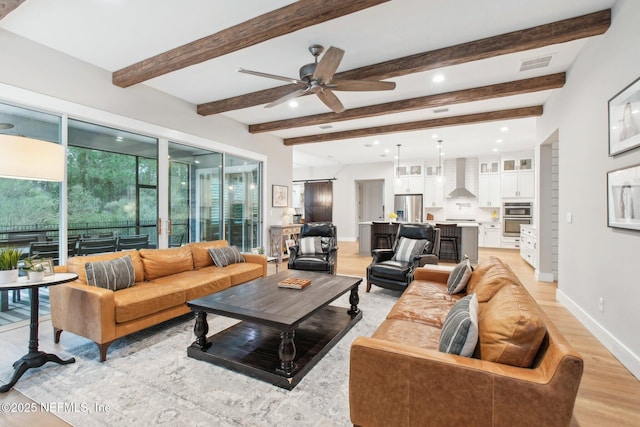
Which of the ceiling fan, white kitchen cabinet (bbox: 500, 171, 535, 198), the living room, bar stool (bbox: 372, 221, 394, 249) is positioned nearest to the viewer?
the living room

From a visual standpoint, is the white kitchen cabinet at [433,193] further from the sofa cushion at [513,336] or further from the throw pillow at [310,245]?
the sofa cushion at [513,336]

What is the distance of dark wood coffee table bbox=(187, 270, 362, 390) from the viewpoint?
2.13 meters

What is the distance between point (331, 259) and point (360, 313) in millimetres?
1466

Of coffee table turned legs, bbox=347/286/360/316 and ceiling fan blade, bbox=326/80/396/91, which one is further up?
ceiling fan blade, bbox=326/80/396/91

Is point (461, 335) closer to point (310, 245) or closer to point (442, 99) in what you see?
point (310, 245)

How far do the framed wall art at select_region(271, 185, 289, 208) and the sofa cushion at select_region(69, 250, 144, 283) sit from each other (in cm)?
382

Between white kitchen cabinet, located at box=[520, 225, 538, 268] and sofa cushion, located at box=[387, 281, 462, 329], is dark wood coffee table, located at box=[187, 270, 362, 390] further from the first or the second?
white kitchen cabinet, located at box=[520, 225, 538, 268]

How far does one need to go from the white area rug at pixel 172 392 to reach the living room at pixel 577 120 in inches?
62.9

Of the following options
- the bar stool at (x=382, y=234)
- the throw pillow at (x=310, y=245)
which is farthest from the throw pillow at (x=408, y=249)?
the bar stool at (x=382, y=234)

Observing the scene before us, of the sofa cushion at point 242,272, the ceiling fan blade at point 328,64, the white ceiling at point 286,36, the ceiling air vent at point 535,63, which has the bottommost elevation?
the sofa cushion at point 242,272

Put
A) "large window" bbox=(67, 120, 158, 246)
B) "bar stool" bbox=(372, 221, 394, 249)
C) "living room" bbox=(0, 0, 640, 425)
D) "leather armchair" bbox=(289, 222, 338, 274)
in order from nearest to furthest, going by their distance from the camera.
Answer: "living room" bbox=(0, 0, 640, 425) < "large window" bbox=(67, 120, 158, 246) < "leather armchair" bbox=(289, 222, 338, 274) < "bar stool" bbox=(372, 221, 394, 249)

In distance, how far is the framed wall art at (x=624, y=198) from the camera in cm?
222

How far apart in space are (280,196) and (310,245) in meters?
2.50

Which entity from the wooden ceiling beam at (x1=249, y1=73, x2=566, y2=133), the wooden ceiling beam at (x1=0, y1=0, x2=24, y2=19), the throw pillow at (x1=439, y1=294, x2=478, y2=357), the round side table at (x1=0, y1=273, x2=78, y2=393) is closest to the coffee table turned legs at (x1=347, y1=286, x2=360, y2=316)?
the throw pillow at (x1=439, y1=294, x2=478, y2=357)
